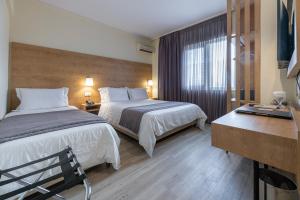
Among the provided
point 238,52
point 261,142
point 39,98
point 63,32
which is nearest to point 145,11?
point 63,32

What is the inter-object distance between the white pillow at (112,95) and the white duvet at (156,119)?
0.25 meters

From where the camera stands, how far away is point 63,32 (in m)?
3.13

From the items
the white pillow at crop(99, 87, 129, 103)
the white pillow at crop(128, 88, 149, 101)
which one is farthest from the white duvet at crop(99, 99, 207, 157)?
the white pillow at crop(128, 88, 149, 101)

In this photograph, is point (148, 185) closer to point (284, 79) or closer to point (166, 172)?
point (166, 172)

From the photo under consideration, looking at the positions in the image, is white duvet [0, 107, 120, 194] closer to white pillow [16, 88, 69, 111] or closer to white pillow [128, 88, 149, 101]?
white pillow [16, 88, 69, 111]

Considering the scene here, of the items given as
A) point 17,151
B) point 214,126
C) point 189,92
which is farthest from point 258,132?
point 189,92

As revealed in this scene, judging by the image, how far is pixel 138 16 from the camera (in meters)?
3.39

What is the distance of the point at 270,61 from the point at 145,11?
2.57 metres

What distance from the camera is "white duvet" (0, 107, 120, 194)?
3.74 feet

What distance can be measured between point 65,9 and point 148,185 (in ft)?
12.3

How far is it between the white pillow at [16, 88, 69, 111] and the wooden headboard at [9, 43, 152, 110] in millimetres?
285

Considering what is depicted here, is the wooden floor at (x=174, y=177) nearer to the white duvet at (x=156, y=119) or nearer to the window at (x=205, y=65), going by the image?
the white duvet at (x=156, y=119)

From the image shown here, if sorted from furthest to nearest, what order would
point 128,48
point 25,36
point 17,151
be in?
point 128,48
point 25,36
point 17,151

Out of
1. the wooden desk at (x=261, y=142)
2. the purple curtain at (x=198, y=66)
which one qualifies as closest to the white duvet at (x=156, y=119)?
the purple curtain at (x=198, y=66)
